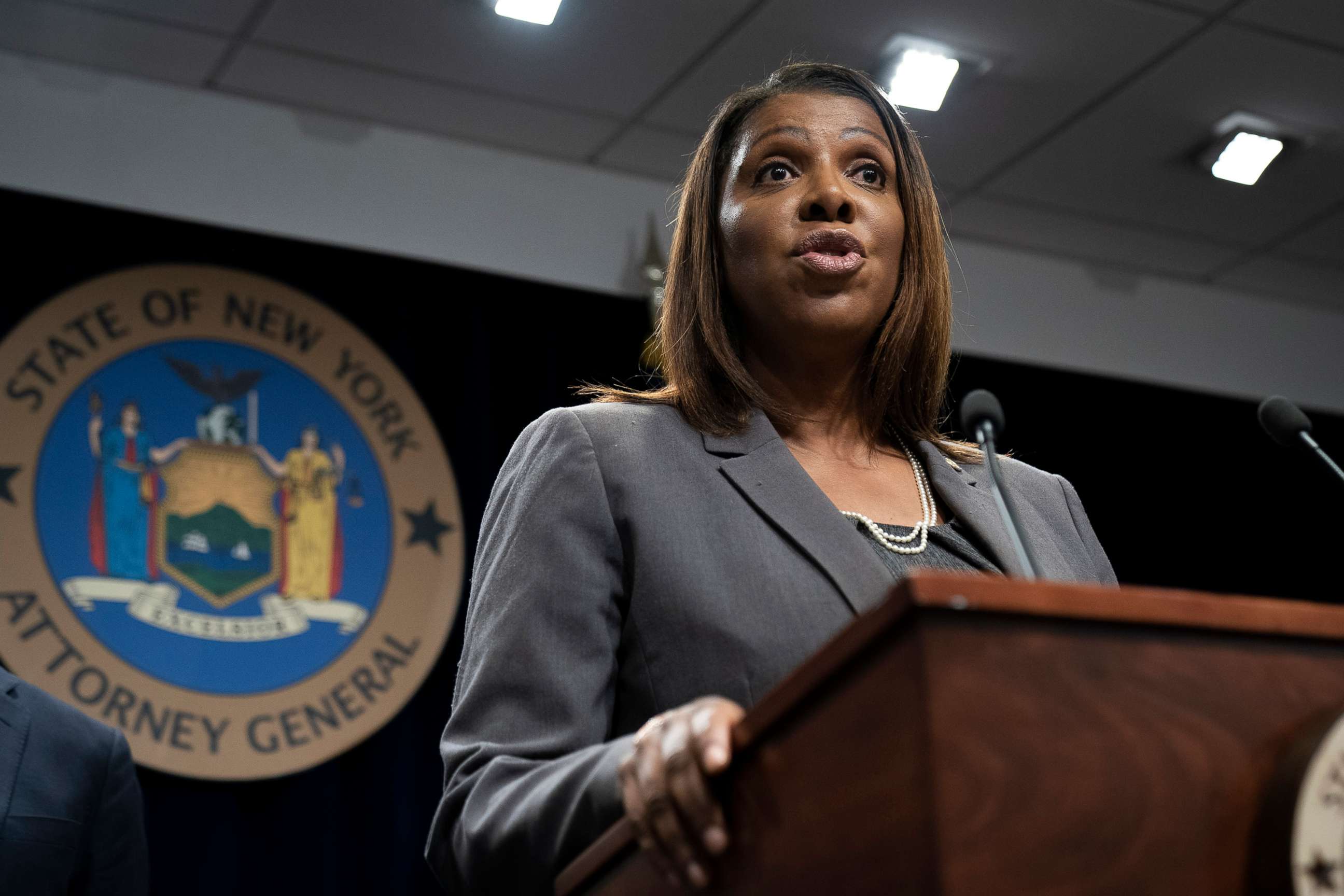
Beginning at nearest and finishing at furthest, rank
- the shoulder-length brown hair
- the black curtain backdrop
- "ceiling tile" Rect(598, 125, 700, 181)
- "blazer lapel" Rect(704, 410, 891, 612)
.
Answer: "blazer lapel" Rect(704, 410, 891, 612), the shoulder-length brown hair, the black curtain backdrop, "ceiling tile" Rect(598, 125, 700, 181)


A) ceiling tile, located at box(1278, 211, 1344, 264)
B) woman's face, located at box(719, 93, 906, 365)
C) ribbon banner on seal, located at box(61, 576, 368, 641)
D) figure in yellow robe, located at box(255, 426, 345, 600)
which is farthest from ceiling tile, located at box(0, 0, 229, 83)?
ceiling tile, located at box(1278, 211, 1344, 264)

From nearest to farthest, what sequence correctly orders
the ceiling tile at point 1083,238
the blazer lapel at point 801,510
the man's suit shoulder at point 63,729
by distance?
1. the blazer lapel at point 801,510
2. the man's suit shoulder at point 63,729
3. the ceiling tile at point 1083,238

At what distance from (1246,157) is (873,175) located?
127 inches

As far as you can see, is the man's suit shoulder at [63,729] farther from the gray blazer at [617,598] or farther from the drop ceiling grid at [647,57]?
the gray blazer at [617,598]

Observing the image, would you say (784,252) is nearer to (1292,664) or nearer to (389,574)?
(1292,664)

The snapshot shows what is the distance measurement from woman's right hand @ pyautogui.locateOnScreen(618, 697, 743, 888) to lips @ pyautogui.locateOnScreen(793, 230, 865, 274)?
666mm

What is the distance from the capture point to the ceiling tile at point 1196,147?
13.2ft

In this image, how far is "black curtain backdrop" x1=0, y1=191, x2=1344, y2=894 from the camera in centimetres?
368

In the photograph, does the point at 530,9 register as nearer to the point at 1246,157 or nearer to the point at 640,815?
the point at 1246,157

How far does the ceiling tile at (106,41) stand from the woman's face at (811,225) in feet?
8.52

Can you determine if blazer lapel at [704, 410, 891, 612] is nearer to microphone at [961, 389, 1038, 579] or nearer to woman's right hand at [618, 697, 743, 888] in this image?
microphone at [961, 389, 1038, 579]

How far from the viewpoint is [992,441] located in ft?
4.89

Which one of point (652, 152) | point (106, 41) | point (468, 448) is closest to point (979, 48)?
point (652, 152)

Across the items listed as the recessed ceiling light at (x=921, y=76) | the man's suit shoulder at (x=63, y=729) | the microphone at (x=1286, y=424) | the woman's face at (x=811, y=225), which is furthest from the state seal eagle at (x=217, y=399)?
the microphone at (x=1286, y=424)
